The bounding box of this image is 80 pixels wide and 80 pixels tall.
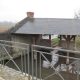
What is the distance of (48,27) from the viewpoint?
34.7ft

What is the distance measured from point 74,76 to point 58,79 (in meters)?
1.17

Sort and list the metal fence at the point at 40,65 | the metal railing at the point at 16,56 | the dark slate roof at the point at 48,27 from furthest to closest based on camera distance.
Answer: the dark slate roof at the point at 48,27 < the metal railing at the point at 16,56 < the metal fence at the point at 40,65

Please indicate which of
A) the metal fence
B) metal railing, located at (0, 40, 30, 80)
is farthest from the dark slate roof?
the metal fence

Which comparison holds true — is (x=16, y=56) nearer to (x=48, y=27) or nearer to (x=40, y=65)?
(x=48, y=27)

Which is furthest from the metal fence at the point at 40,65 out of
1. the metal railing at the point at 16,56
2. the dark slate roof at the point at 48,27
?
the dark slate roof at the point at 48,27

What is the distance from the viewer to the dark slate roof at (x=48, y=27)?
9.80 m

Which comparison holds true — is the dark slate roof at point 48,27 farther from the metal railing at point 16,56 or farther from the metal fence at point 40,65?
the metal fence at point 40,65

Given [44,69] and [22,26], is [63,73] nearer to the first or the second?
[44,69]

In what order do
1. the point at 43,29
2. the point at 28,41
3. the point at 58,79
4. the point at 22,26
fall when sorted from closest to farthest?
1. the point at 58,79
2. the point at 43,29
3. the point at 22,26
4. the point at 28,41

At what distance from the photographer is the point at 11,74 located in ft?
12.2

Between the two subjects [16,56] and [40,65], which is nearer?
[40,65]

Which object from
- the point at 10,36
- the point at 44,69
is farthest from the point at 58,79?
the point at 10,36

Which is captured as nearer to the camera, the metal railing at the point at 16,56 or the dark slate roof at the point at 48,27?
the metal railing at the point at 16,56

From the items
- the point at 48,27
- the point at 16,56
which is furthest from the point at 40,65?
the point at 16,56
